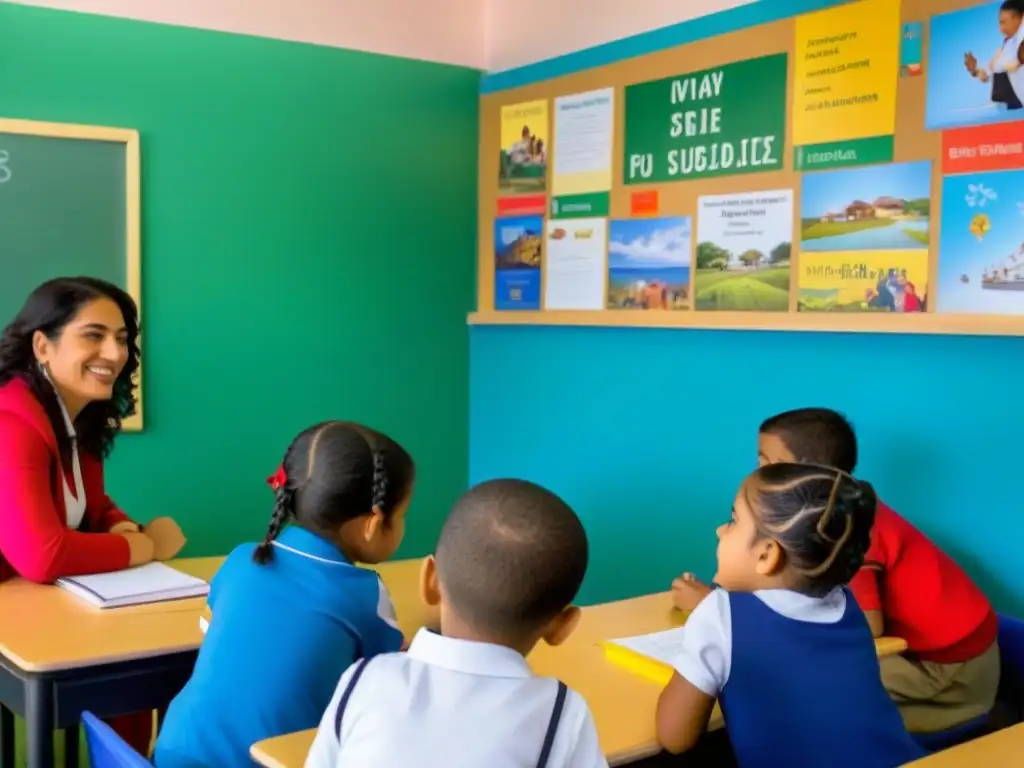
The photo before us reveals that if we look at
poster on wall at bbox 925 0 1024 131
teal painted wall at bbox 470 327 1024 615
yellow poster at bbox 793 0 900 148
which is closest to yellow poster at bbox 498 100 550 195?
teal painted wall at bbox 470 327 1024 615

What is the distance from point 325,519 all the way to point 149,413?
5.98ft

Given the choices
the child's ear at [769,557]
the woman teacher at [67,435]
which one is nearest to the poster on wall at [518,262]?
the woman teacher at [67,435]

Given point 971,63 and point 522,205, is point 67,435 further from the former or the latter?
point 971,63

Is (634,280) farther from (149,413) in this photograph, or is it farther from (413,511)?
(149,413)

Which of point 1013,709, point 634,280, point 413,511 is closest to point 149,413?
point 413,511

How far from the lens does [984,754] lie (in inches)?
64.6

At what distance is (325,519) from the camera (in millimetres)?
1853

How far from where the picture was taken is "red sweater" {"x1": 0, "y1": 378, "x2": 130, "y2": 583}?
7.72 feet

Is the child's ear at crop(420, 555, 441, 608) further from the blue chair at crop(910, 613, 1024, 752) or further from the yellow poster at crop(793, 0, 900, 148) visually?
the yellow poster at crop(793, 0, 900, 148)

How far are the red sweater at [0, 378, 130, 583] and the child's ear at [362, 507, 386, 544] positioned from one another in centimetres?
89

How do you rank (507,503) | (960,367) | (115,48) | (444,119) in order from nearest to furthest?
(507,503)
(960,367)
(115,48)
(444,119)

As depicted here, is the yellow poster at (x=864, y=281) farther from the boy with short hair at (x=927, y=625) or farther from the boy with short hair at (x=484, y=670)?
the boy with short hair at (x=484, y=670)

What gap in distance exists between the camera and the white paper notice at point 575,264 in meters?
3.59

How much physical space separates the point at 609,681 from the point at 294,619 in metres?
0.59
